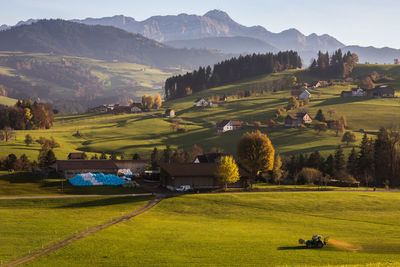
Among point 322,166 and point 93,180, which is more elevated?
point 322,166

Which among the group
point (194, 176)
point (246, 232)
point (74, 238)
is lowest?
point (74, 238)

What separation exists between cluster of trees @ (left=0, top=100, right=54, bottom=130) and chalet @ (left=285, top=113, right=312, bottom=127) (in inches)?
4256

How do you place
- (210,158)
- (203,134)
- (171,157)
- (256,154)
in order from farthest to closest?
(203,134), (171,157), (210,158), (256,154)

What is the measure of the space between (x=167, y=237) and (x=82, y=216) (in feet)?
63.6

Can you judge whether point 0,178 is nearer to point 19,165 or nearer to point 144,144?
point 19,165

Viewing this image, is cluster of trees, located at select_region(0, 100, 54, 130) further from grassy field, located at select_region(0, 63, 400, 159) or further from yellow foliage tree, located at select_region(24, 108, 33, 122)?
grassy field, located at select_region(0, 63, 400, 159)

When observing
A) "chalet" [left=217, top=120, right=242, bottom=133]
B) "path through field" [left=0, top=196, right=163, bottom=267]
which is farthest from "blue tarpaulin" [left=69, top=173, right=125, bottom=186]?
"chalet" [left=217, top=120, right=242, bottom=133]

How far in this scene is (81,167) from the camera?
338 feet

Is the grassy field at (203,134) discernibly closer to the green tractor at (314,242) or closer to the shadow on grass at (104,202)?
the shadow on grass at (104,202)

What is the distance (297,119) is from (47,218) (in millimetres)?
125203

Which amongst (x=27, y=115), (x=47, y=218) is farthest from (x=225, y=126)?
(x=47, y=218)

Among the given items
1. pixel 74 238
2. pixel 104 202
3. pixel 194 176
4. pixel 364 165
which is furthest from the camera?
pixel 364 165

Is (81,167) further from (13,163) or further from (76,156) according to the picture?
(76,156)

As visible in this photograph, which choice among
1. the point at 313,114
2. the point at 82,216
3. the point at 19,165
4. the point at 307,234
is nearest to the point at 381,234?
the point at 307,234
